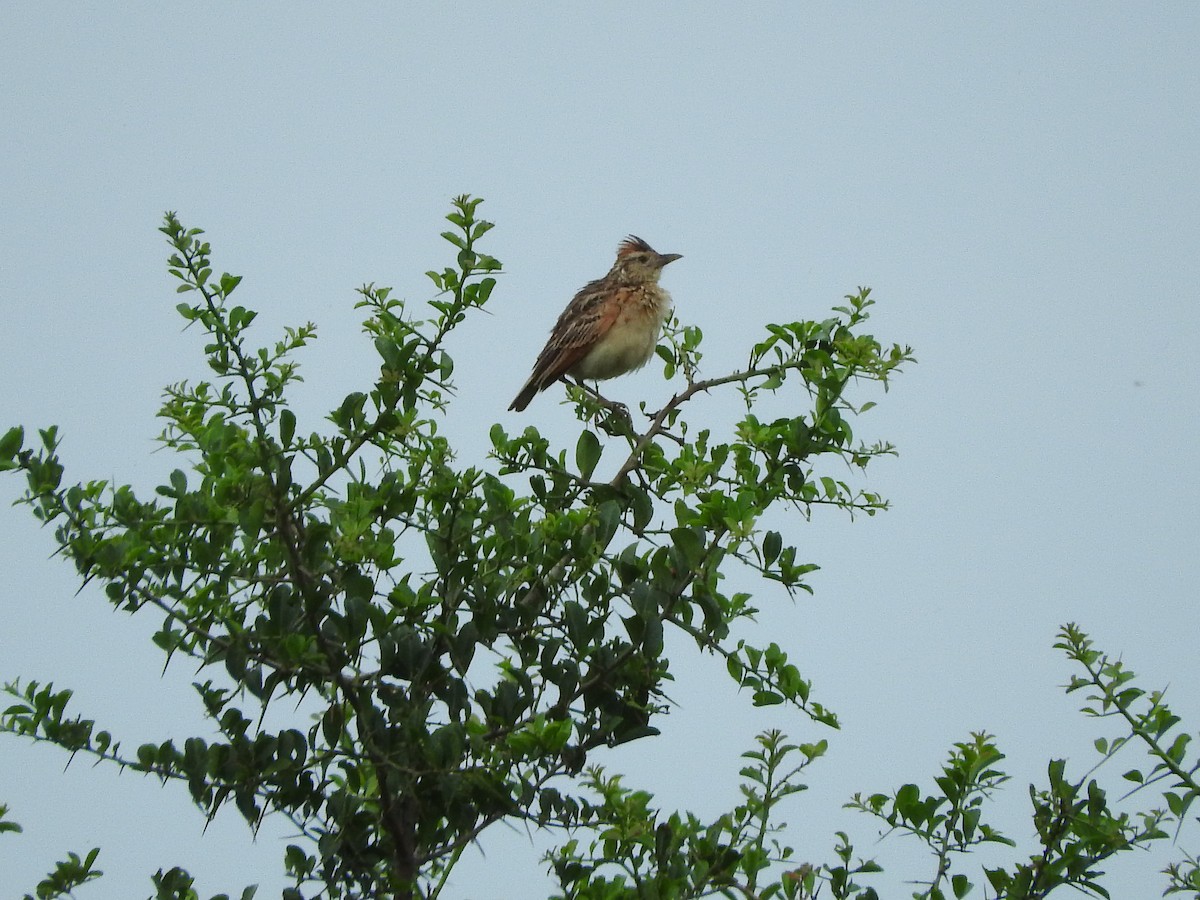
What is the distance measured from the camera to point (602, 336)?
22.2 feet

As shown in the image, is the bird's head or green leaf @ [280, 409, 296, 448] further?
the bird's head

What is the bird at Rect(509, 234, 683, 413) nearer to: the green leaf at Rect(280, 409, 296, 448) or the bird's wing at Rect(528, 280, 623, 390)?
the bird's wing at Rect(528, 280, 623, 390)

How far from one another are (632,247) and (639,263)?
0.37 meters

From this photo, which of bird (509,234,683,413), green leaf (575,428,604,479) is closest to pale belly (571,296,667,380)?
bird (509,234,683,413)

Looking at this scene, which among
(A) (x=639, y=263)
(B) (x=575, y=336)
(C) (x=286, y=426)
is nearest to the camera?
(C) (x=286, y=426)

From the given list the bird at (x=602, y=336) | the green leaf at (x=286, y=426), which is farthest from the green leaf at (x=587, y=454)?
the bird at (x=602, y=336)

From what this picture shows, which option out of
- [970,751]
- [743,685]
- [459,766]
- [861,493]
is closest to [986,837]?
[970,751]

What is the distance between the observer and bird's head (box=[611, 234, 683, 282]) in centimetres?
737

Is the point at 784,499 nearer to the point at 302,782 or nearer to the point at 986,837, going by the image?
the point at 986,837

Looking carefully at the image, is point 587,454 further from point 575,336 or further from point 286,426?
point 575,336

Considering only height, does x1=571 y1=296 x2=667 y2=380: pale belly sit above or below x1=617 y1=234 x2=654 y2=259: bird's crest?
below

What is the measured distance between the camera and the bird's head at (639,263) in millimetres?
7367

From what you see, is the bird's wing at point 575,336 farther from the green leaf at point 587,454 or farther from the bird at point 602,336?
the green leaf at point 587,454

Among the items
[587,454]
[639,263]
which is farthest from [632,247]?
[587,454]
